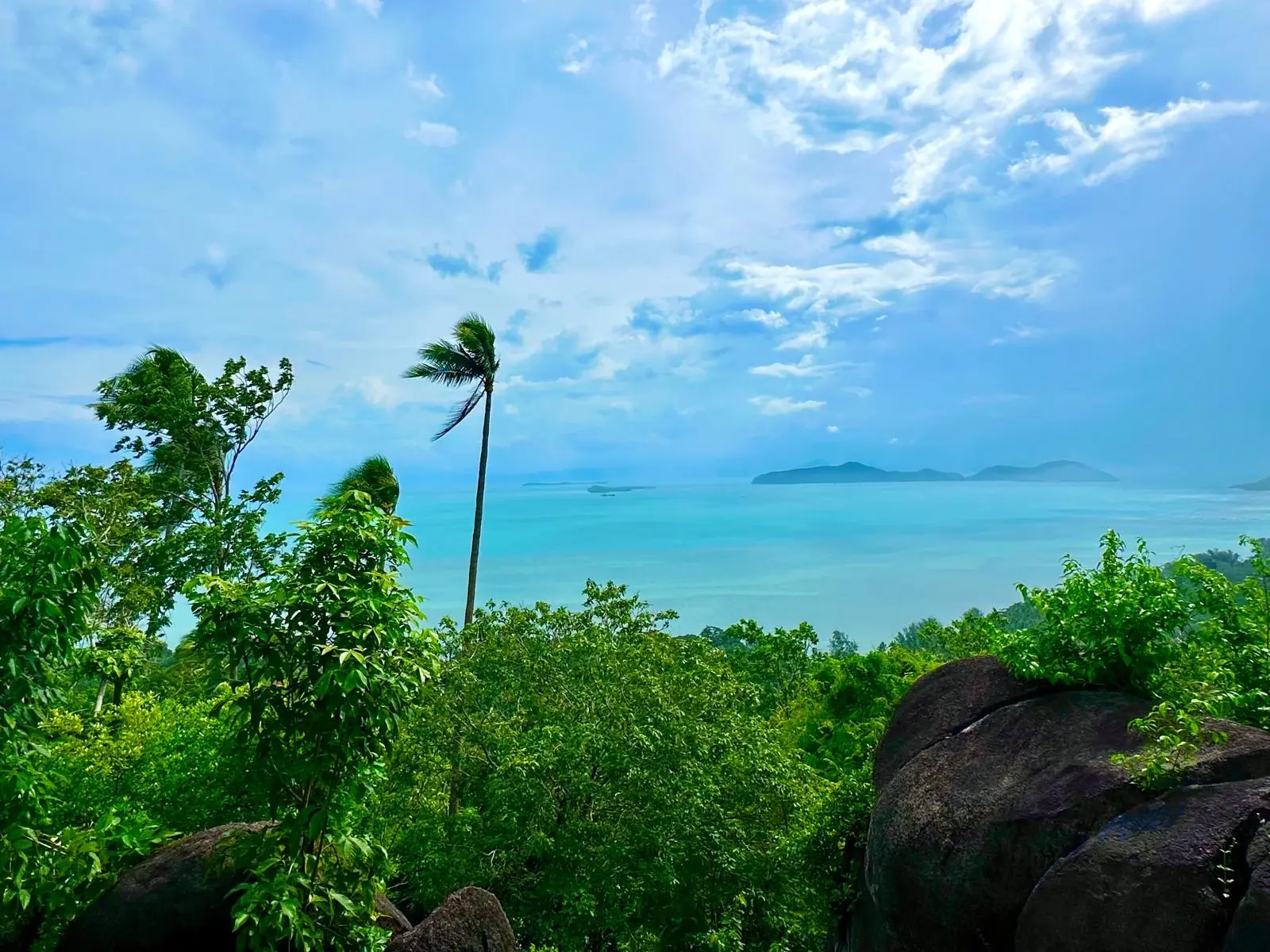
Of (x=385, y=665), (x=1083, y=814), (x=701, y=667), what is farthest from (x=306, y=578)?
(x=701, y=667)

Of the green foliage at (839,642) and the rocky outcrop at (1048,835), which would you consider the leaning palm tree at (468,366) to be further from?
the green foliage at (839,642)

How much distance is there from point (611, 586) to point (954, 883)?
9.87 meters

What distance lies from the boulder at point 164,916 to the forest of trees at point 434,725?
344 millimetres

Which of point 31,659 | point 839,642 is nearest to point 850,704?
point 31,659

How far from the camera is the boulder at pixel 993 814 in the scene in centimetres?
552

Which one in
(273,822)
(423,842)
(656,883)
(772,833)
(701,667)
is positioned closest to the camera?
(273,822)

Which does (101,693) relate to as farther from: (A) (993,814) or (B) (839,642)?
(B) (839,642)

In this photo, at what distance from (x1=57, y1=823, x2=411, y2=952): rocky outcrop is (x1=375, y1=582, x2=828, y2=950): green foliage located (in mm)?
3846

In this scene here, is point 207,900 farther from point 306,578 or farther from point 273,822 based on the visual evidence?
point 306,578

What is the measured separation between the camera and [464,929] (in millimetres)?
8031

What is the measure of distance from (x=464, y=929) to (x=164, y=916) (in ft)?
9.42

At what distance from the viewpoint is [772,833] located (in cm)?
1097

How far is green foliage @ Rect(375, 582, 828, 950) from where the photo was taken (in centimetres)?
1032

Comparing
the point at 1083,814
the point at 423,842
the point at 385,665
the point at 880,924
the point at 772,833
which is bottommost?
the point at 423,842
